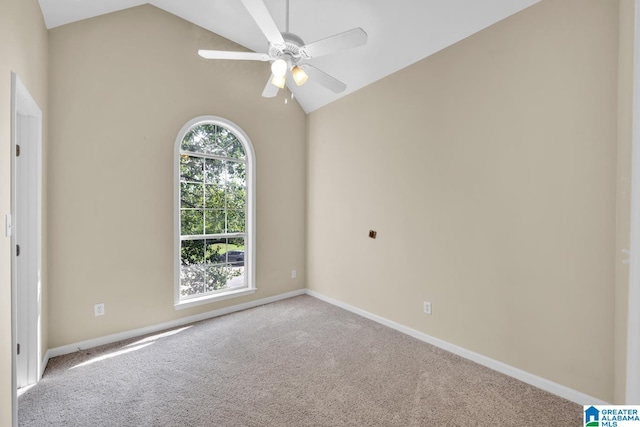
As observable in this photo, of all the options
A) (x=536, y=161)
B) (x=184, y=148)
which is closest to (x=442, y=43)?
(x=536, y=161)

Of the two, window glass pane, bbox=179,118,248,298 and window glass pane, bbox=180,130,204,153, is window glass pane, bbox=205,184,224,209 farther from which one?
window glass pane, bbox=180,130,204,153

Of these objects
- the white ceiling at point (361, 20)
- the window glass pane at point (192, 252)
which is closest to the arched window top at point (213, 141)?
the white ceiling at point (361, 20)

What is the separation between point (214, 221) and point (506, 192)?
3.13m

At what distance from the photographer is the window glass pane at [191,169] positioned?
334 cm

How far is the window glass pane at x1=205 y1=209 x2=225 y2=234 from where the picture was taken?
355cm

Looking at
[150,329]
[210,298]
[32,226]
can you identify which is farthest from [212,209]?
[32,226]

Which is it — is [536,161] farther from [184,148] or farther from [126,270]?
[126,270]

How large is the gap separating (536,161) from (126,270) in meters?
3.76

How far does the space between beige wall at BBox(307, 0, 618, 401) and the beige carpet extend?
14.6 inches

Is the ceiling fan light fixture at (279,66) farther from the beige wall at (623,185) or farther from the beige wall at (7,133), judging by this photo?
the beige wall at (623,185)

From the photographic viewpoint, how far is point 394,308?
126 inches

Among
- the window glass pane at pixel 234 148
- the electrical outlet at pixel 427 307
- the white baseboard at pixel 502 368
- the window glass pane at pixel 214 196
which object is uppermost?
the window glass pane at pixel 234 148

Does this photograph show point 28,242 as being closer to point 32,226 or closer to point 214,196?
point 32,226

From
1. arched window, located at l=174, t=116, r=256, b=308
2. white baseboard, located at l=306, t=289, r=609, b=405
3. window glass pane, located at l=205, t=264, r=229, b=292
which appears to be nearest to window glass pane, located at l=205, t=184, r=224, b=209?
arched window, located at l=174, t=116, r=256, b=308
